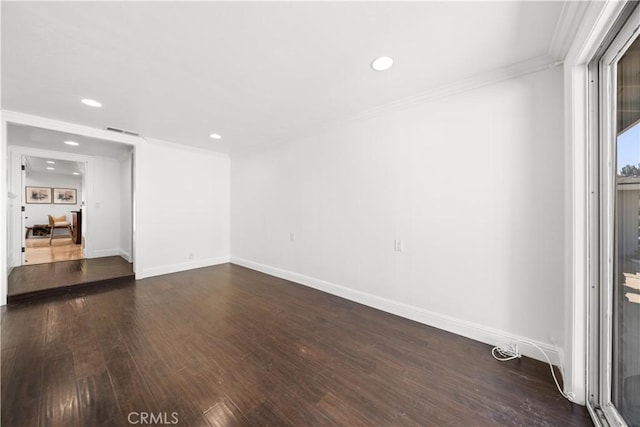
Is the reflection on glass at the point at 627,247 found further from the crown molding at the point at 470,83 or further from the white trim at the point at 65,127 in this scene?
the white trim at the point at 65,127

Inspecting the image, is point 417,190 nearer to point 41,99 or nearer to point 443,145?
point 443,145

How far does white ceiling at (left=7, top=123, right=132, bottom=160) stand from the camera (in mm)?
3480

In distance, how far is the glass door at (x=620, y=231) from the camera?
1.15m

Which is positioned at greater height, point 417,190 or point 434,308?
point 417,190

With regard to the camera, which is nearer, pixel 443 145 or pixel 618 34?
pixel 618 34

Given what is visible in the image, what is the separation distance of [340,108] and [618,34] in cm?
212

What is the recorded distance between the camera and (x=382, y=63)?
75.6 inches

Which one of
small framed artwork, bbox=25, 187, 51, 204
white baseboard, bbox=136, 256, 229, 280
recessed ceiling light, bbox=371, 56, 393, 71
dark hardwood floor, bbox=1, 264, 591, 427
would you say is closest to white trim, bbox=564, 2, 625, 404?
dark hardwood floor, bbox=1, 264, 591, 427

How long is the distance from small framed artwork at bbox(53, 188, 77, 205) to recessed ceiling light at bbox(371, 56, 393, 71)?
12.3 m

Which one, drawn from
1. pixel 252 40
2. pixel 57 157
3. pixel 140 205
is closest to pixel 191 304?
pixel 140 205

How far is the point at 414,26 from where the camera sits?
4.99 ft

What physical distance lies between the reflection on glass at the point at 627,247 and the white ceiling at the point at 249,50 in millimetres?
636

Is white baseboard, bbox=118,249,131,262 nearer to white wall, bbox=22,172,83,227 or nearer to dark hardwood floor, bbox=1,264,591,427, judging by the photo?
dark hardwood floor, bbox=1,264,591,427

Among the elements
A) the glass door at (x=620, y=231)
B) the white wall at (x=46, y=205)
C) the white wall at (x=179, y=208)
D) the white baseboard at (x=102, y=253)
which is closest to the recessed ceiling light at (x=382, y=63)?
the glass door at (x=620, y=231)
